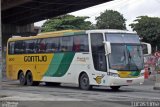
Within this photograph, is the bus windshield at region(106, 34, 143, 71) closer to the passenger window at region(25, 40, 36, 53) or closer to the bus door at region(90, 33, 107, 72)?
the bus door at region(90, 33, 107, 72)

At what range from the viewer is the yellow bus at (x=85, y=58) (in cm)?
2550

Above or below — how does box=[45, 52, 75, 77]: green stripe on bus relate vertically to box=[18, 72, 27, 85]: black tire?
above

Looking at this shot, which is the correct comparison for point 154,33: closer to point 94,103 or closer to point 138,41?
point 138,41

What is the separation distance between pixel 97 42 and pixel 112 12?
2801 inches

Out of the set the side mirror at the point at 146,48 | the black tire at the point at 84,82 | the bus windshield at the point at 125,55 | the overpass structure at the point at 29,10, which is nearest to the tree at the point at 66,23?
the overpass structure at the point at 29,10

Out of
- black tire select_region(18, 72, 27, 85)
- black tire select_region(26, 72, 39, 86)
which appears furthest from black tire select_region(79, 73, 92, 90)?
black tire select_region(18, 72, 27, 85)

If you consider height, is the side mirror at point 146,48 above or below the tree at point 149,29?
below

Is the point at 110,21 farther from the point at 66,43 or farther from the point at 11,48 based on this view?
the point at 66,43

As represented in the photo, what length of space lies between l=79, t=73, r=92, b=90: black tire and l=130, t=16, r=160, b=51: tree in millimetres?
62981

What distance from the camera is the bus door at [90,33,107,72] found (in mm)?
25781

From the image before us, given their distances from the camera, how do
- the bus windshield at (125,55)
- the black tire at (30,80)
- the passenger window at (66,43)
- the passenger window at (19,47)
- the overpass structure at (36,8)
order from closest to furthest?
the bus windshield at (125,55)
the passenger window at (66,43)
the black tire at (30,80)
the passenger window at (19,47)
the overpass structure at (36,8)

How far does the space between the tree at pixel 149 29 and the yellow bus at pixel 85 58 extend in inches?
2312

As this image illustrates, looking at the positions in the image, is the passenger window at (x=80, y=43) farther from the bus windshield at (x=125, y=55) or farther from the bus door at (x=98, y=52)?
the bus windshield at (x=125, y=55)

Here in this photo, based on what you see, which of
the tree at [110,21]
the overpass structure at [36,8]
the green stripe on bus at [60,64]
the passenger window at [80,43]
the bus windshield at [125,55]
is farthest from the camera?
the tree at [110,21]
